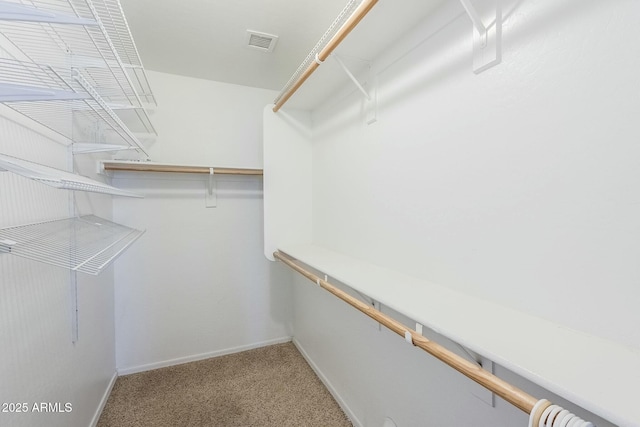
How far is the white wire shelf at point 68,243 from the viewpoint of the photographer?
0.81 meters

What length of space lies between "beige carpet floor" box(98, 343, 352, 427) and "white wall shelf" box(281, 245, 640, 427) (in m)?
1.28

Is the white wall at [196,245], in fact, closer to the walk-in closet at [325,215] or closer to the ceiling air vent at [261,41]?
the walk-in closet at [325,215]

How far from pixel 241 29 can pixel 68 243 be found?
1.45 metres

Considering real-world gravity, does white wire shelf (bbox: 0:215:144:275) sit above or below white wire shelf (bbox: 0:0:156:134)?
below

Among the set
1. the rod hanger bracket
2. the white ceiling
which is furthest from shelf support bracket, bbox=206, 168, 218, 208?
the rod hanger bracket

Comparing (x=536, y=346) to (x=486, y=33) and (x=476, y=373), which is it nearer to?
(x=476, y=373)

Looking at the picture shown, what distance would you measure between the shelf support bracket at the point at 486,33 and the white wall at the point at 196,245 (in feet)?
6.43

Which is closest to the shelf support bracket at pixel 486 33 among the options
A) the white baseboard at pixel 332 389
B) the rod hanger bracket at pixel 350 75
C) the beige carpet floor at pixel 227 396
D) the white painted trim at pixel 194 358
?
the rod hanger bracket at pixel 350 75

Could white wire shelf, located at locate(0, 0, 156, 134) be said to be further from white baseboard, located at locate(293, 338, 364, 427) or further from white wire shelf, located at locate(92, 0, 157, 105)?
white baseboard, located at locate(293, 338, 364, 427)

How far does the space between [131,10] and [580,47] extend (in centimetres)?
196

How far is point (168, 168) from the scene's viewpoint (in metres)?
2.08

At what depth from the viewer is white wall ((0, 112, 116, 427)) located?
0.98 m

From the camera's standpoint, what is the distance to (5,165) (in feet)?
1.99

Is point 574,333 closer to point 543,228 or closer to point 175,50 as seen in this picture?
point 543,228
